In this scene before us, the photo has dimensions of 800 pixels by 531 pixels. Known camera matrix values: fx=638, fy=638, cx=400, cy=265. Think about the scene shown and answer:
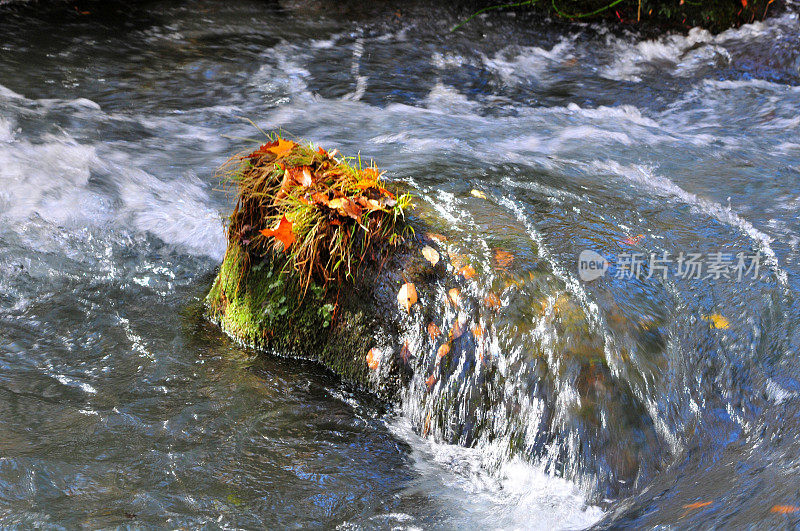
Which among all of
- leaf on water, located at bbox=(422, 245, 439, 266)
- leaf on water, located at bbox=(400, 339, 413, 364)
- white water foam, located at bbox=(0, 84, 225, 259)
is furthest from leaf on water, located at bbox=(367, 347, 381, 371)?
white water foam, located at bbox=(0, 84, 225, 259)

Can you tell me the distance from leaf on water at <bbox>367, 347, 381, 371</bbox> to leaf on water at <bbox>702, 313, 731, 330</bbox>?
5.71 feet

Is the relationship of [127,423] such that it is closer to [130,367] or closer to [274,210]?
[130,367]

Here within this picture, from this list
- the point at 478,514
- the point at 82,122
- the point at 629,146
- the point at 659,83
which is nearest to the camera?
the point at 478,514

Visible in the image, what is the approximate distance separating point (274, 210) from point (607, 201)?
228cm

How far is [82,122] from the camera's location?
6.36m

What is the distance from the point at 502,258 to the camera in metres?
3.31

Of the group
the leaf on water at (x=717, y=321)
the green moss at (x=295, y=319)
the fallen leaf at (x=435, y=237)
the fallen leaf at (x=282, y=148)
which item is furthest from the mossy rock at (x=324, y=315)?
the leaf on water at (x=717, y=321)

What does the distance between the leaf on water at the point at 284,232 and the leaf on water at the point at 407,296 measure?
646mm

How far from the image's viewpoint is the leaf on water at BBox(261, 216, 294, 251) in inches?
133

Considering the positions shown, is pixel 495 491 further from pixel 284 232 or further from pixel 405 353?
pixel 284 232

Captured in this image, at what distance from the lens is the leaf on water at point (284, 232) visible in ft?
11.1

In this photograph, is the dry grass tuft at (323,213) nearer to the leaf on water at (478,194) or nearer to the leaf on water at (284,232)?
the leaf on water at (284,232)

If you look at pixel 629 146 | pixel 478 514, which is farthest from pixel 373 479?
pixel 629 146

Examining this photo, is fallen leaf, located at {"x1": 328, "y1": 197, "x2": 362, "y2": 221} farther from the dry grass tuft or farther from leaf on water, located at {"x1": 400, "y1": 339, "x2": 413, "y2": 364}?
leaf on water, located at {"x1": 400, "y1": 339, "x2": 413, "y2": 364}
